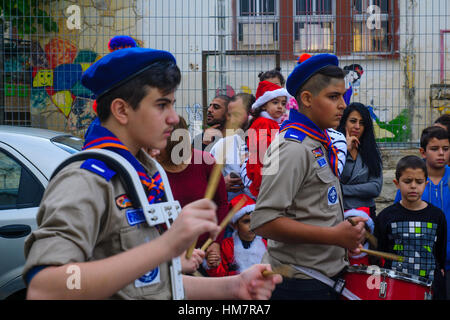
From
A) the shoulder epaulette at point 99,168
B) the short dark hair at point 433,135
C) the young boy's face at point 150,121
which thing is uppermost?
the young boy's face at point 150,121

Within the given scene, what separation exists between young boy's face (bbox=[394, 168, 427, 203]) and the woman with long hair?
1.64 ft

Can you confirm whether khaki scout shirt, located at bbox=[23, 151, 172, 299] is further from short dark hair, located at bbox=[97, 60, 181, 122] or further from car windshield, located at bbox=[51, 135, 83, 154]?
car windshield, located at bbox=[51, 135, 83, 154]

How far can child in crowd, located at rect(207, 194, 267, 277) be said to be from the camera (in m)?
4.13

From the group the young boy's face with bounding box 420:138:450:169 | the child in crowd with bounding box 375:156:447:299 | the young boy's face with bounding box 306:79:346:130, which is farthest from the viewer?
the young boy's face with bounding box 420:138:450:169

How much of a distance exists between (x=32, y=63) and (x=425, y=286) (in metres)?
6.03

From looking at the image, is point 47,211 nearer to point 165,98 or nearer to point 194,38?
point 165,98

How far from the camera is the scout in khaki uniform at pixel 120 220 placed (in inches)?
54.9

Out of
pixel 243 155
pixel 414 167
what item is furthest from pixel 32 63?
pixel 414 167

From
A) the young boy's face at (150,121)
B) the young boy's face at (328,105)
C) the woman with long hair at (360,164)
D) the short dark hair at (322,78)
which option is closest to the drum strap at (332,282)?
the young boy's face at (328,105)

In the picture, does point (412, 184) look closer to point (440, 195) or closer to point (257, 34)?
point (440, 195)

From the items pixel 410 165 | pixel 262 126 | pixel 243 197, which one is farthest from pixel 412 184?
pixel 243 197

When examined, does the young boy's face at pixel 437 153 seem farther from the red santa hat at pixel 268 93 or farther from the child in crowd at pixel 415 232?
the red santa hat at pixel 268 93

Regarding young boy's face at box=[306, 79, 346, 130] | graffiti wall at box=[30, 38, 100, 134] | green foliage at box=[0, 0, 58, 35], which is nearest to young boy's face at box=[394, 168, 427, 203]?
young boy's face at box=[306, 79, 346, 130]

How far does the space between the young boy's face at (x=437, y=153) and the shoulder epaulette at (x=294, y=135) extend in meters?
2.14
